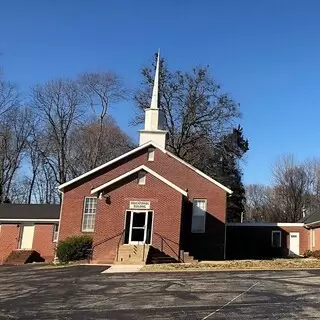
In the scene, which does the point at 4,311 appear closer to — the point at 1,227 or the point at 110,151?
the point at 1,227

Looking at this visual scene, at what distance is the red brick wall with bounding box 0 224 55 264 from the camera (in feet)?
111

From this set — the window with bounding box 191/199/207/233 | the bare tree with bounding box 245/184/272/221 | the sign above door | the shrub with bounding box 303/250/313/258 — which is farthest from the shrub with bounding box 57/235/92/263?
the bare tree with bounding box 245/184/272/221

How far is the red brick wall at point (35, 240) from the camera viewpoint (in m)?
33.9

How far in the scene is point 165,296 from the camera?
12.8m

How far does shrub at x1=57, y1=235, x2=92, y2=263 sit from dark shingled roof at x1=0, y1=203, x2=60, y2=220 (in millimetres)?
7992

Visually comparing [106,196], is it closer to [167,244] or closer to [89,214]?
[167,244]

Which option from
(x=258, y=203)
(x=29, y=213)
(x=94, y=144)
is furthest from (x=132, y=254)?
(x=258, y=203)

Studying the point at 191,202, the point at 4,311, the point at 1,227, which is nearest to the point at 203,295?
the point at 4,311

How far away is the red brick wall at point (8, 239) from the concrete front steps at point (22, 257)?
67 centimetres

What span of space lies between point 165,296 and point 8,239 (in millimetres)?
24760

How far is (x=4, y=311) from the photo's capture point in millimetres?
11148

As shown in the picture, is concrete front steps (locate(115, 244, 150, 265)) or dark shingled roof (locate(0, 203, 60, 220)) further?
dark shingled roof (locate(0, 203, 60, 220))

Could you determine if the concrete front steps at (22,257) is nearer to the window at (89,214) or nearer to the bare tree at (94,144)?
the window at (89,214)

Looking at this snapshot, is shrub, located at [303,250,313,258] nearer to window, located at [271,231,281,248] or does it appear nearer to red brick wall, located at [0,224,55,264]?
window, located at [271,231,281,248]
